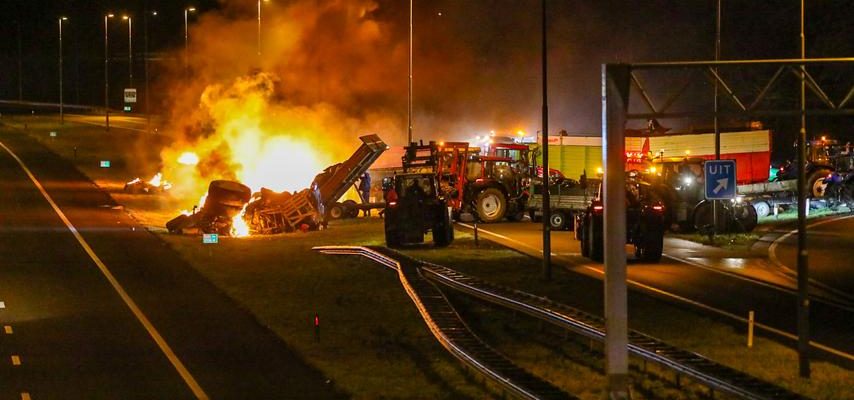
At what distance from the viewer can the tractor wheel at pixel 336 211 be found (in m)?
44.8

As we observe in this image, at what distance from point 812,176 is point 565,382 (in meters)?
32.6

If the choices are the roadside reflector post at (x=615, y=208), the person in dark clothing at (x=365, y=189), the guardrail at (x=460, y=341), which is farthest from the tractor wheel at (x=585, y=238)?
the roadside reflector post at (x=615, y=208)

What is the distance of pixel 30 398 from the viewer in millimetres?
16359

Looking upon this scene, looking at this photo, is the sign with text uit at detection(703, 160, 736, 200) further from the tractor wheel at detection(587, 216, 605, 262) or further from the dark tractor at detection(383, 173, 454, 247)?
the dark tractor at detection(383, 173, 454, 247)

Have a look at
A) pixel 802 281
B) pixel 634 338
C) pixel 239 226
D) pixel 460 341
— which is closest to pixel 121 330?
pixel 460 341

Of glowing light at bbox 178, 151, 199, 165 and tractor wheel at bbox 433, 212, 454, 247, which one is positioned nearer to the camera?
tractor wheel at bbox 433, 212, 454, 247

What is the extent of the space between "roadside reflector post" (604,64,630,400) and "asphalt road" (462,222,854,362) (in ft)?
21.8

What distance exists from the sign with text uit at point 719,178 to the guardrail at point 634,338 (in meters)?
6.30

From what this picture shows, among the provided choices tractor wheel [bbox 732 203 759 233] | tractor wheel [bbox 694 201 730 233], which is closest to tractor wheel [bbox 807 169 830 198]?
tractor wheel [bbox 732 203 759 233]

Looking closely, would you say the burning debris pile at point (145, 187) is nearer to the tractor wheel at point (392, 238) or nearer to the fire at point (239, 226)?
the fire at point (239, 226)

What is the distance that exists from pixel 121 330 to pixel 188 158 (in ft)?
109

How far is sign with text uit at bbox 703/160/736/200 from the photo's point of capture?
27.8 m

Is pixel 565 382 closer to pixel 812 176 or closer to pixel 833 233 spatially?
pixel 833 233

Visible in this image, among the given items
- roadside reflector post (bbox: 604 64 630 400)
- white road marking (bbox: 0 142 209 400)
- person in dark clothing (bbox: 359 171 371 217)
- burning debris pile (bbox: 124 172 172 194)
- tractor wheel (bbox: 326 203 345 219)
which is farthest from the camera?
burning debris pile (bbox: 124 172 172 194)
